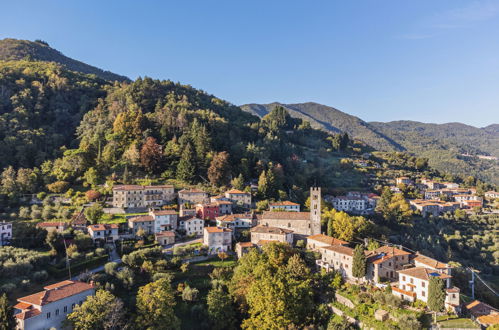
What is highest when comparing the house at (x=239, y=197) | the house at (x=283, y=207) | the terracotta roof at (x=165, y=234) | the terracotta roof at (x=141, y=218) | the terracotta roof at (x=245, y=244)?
the house at (x=239, y=197)

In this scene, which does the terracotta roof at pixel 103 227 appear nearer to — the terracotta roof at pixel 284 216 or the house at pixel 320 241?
the terracotta roof at pixel 284 216

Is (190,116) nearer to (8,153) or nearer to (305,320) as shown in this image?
(8,153)

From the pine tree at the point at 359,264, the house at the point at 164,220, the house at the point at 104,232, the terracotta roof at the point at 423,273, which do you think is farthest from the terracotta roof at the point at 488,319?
the house at the point at 104,232

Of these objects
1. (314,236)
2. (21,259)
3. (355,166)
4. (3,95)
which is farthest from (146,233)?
(355,166)

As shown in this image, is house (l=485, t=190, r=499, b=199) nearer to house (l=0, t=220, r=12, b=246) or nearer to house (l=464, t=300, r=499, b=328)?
house (l=464, t=300, r=499, b=328)

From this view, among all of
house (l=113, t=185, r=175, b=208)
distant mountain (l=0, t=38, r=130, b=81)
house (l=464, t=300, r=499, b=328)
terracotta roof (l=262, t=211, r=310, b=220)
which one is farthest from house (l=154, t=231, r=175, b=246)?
distant mountain (l=0, t=38, r=130, b=81)

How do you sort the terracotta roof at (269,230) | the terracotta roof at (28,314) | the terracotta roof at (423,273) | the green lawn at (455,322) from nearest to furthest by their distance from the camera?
1. the terracotta roof at (28,314)
2. the green lawn at (455,322)
3. the terracotta roof at (423,273)
4. the terracotta roof at (269,230)
